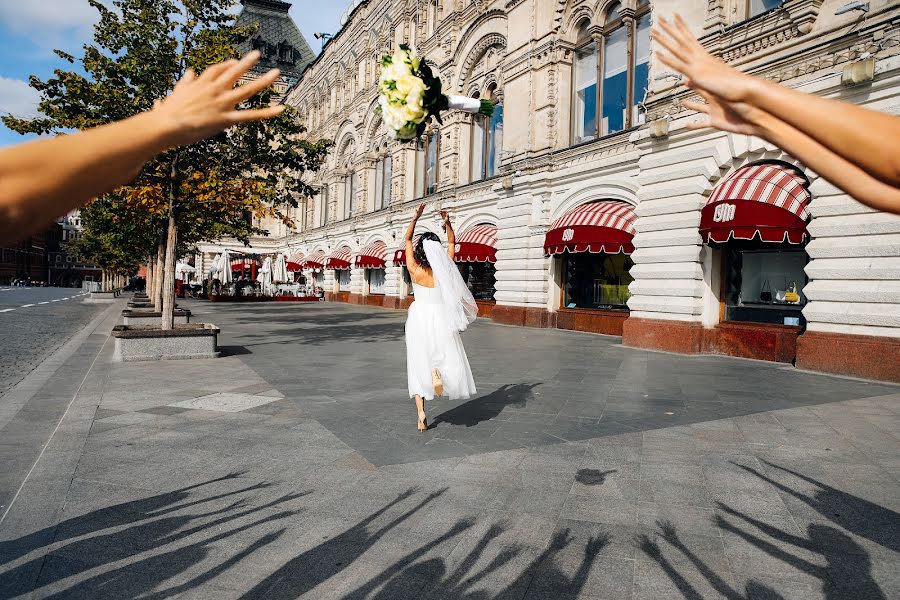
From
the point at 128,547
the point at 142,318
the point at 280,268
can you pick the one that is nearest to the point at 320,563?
the point at 128,547

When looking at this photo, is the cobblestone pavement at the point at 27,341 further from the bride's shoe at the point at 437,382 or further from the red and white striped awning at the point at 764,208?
the red and white striped awning at the point at 764,208

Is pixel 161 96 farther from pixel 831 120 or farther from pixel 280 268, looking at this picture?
pixel 280 268

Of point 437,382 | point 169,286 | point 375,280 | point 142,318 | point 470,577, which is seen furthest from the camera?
point 375,280

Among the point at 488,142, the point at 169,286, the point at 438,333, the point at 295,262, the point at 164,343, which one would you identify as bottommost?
the point at 164,343

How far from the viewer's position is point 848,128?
3.78ft

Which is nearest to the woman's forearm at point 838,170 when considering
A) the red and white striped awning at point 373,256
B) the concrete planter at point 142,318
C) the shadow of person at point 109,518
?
the shadow of person at point 109,518

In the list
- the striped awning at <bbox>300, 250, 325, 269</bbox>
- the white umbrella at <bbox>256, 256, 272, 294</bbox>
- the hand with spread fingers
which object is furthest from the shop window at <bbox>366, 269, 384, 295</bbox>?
the hand with spread fingers

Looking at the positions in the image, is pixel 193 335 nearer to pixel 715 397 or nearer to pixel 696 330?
pixel 715 397

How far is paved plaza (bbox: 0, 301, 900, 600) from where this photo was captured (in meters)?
2.77

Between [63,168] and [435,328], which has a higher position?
[63,168]

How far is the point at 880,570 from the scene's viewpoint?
2893 millimetres

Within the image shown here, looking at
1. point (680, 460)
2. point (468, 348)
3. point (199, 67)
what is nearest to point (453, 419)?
point (680, 460)

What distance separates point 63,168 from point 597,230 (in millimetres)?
13648

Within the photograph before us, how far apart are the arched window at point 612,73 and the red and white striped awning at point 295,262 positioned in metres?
25.2
